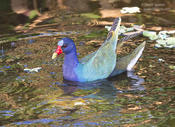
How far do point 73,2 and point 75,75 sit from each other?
599 centimetres

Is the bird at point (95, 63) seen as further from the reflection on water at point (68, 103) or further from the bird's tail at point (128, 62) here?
the reflection on water at point (68, 103)

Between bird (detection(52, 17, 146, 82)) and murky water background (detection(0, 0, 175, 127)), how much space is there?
16 centimetres

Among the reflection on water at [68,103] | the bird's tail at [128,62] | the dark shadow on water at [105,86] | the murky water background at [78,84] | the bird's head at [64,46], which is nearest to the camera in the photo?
the reflection on water at [68,103]

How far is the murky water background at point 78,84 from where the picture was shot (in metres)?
6.29

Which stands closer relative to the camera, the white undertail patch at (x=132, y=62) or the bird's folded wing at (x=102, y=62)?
the bird's folded wing at (x=102, y=62)

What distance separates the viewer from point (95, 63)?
7848 millimetres

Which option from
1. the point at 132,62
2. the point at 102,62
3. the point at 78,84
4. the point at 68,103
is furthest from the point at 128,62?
the point at 68,103

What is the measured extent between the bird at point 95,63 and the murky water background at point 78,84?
6.4 inches

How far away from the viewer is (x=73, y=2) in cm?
1327

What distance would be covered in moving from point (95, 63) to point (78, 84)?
552mm

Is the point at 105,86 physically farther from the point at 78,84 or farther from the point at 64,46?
the point at 64,46

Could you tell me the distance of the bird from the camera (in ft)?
25.4

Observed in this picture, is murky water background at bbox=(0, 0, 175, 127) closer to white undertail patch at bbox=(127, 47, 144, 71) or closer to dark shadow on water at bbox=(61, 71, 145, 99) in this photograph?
dark shadow on water at bbox=(61, 71, 145, 99)

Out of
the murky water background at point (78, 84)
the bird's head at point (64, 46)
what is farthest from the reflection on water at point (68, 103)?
the bird's head at point (64, 46)
